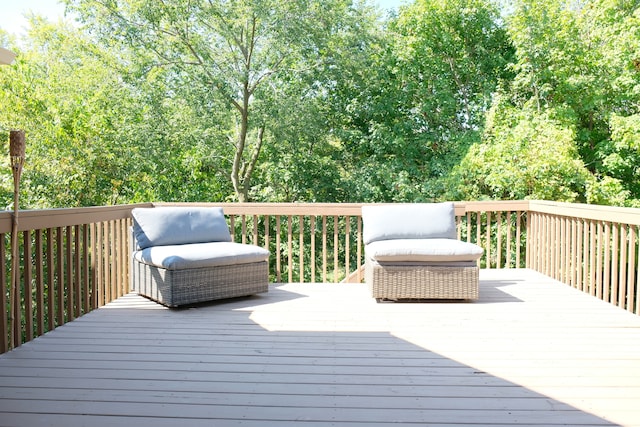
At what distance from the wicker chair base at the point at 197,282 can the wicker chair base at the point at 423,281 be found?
0.96m

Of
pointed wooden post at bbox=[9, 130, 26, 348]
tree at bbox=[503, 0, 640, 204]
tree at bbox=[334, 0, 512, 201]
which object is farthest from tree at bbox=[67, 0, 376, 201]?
pointed wooden post at bbox=[9, 130, 26, 348]

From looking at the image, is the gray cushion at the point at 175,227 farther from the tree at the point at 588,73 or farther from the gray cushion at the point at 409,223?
the tree at the point at 588,73

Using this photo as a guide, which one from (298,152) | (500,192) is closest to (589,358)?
(500,192)

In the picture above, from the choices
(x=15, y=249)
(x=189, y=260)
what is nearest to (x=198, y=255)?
(x=189, y=260)

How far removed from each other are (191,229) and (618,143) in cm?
788

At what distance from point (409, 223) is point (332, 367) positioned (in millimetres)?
2258

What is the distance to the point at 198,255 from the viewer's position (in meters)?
4.18

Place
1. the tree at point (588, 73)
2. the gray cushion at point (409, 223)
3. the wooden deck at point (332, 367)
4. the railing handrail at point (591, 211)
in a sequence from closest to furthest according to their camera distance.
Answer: the wooden deck at point (332, 367)
the railing handrail at point (591, 211)
the gray cushion at point (409, 223)
the tree at point (588, 73)

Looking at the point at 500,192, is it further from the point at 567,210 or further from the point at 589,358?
the point at 589,358

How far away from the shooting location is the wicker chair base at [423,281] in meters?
4.37

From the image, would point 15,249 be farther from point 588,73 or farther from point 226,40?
point 588,73

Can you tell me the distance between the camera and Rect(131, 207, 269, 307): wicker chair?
4.12 metres

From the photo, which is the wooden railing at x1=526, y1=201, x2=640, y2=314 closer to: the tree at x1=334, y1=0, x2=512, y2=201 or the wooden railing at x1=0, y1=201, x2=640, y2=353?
the wooden railing at x1=0, y1=201, x2=640, y2=353

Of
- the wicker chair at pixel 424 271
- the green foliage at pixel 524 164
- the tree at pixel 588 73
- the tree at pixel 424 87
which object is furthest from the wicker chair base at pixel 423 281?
the tree at pixel 424 87
